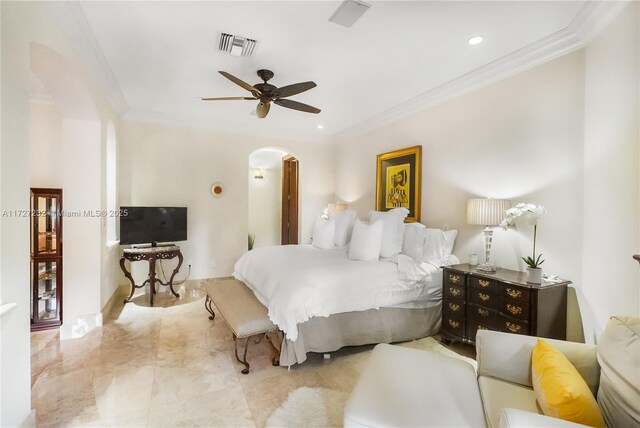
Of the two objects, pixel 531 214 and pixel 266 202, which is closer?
pixel 531 214

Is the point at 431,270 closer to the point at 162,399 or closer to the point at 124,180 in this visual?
the point at 162,399

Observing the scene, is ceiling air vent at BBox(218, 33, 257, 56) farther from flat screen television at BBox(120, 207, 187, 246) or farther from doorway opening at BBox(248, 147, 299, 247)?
doorway opening at BBox(248, 147, 299, 247)

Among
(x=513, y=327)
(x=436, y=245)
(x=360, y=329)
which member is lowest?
(x=360, y=329)

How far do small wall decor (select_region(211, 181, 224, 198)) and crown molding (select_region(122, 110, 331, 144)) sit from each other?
92 centimetres

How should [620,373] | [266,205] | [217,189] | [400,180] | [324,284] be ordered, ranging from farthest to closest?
[266,205]
[217,189]
[400,180]
[324,284]
[620,373]

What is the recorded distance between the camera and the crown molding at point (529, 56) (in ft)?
6.91

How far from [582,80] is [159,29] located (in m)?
3.43

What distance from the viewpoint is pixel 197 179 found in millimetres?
5027

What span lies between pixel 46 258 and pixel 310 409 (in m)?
3.23

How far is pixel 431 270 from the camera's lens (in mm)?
3156

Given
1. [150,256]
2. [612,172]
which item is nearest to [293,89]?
[612,172]

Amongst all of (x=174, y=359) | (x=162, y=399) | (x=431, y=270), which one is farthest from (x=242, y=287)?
(x=431, y=270)

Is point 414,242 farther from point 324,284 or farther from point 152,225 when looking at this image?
point 152,225

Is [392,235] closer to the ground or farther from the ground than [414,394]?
farther from the ground
